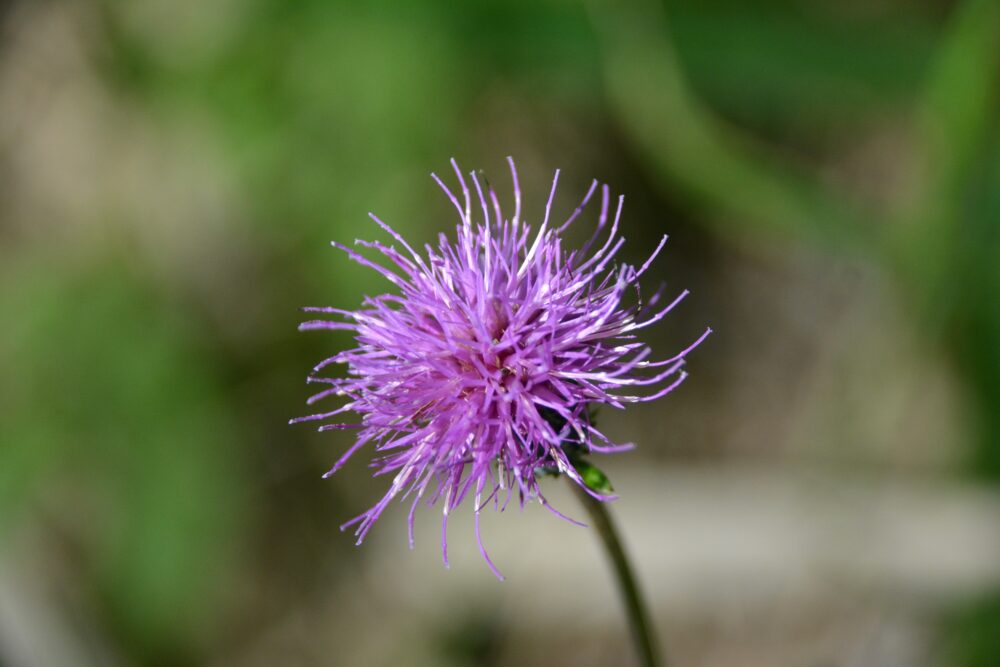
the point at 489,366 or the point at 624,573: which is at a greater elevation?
the point at 489,366

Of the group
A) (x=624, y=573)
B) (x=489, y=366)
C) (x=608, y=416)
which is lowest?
(x=624, y=573)

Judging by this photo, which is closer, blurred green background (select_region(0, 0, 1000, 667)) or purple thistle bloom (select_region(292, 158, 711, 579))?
purple thistle bloom (select_region(292, 158, 711, 579))

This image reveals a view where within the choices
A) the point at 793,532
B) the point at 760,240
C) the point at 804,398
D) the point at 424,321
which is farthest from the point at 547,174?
the point at 424,321

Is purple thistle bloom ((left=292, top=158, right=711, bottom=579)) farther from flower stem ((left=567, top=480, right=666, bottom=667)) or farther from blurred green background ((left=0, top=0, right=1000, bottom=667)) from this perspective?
blurred green background ((left=0, top=0, right=1000, bottom=667))

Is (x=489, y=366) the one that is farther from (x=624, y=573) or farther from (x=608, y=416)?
(x=608, y=416)

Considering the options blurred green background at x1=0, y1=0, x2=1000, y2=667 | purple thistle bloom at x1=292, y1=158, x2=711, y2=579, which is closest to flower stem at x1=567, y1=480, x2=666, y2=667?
purple thistle bloom at x1=292, y1=158, x2=711, y2=579

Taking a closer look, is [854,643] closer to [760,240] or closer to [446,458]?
[760,240]

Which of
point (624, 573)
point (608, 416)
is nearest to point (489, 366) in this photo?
point (624, 573)
